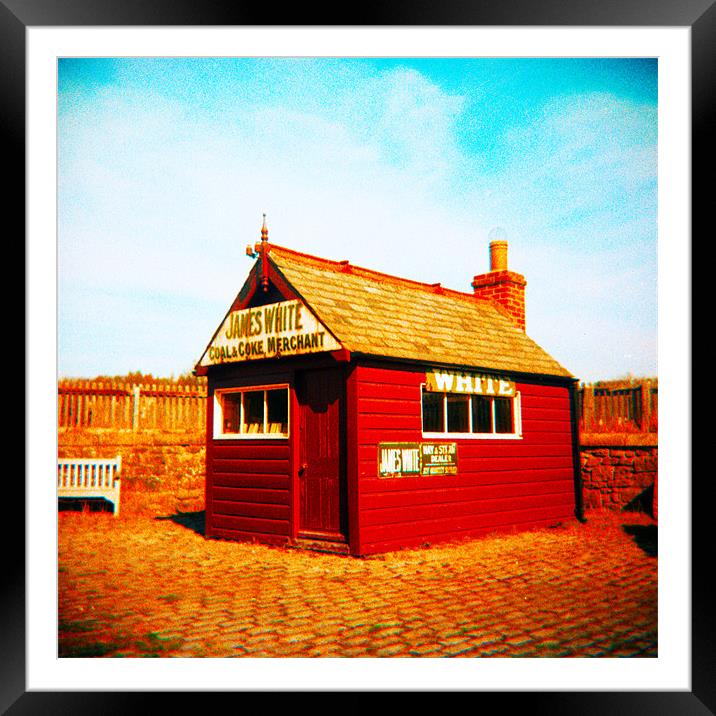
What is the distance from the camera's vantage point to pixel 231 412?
484 inches

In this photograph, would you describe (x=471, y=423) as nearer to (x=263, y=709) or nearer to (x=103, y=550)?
(x=103, y=550)

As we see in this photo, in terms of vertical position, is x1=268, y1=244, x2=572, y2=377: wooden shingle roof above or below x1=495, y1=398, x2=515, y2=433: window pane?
above

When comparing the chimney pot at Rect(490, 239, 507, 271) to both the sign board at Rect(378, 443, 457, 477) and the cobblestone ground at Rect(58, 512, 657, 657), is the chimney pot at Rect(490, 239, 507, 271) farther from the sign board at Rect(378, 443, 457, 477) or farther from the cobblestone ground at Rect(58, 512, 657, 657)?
the cobblestone ground at Rect(58, 512, 657, 657)

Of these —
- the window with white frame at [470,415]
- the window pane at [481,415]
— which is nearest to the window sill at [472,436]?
the window with white frame at [470,415]

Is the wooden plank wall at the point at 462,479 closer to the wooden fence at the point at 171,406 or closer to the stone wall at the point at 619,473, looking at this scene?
Answer: the stone wall at the point at 619,473

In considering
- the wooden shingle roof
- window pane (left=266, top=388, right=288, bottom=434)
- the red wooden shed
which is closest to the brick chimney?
the wooden shingle roof

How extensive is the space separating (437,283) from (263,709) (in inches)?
383

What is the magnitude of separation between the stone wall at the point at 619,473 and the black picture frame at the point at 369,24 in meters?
7.02

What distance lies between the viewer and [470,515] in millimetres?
11758

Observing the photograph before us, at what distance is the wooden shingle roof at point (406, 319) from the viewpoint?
35.4 feet

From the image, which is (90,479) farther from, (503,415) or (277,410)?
(503,415)

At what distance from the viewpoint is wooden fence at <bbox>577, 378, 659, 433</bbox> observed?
1422cm

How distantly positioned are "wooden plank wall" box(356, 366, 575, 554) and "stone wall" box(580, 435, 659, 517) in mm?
535
